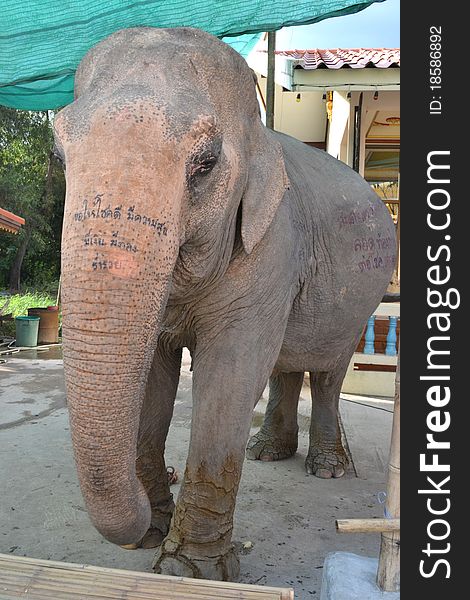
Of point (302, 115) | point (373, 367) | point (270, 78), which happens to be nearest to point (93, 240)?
point (270, 78)

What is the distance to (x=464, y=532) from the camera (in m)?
1.51

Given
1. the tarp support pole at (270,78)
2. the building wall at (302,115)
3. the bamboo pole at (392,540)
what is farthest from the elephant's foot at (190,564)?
the building wall at (302,115)

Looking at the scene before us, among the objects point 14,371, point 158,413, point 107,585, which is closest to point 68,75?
point 158,413

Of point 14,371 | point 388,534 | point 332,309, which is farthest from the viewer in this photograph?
point 14,371

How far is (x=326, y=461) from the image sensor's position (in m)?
3.71

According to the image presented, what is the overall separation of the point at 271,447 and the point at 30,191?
1844cm

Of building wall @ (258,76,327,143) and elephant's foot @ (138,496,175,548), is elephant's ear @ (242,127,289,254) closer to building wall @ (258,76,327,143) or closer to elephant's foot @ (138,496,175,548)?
elephant's foot @ (138,496,175,548)

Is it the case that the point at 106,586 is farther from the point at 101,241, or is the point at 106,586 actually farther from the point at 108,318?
the point at 101,241

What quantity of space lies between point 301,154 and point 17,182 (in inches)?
728

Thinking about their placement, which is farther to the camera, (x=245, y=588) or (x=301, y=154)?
(x=301, y=154)

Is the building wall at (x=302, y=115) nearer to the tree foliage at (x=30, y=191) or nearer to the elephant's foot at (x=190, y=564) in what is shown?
the elephant's foot at (x=190, y=564)

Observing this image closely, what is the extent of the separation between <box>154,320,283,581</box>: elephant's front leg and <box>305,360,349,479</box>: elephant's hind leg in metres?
1.50

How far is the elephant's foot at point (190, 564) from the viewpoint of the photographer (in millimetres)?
2234

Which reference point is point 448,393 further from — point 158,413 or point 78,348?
point 158,413
